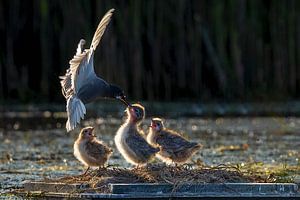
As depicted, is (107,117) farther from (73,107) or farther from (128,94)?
(73,107)

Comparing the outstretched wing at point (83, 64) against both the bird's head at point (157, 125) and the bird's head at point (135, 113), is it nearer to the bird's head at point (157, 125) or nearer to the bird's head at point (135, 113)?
the bird's head at point (135, 113)

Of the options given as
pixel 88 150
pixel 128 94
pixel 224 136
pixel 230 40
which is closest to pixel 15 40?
pixel 128 94

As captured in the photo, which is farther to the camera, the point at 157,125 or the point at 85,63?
Answer: the point at 85,63

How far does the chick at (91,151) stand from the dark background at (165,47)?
9.18m

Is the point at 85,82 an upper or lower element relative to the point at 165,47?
upper

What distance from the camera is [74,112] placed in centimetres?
1068

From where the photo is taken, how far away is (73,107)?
35.5 feet

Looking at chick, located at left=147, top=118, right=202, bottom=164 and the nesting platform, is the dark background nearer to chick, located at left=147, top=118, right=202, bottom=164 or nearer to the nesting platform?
chick, located at left=147, top=118, right=202, bottom=164

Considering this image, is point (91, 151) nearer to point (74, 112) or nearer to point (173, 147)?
point (74, 112)

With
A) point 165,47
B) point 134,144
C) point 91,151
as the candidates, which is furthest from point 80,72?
point 165,47

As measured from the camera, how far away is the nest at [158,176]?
9836 millimetres

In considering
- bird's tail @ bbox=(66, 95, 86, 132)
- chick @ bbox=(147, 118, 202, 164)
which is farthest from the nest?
chick @ bbox=(147, 118, 202, 164)

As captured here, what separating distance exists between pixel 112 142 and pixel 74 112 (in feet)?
16.6

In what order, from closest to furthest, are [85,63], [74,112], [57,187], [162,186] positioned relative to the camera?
[162,186], [57,187], [74,112], [85,63]
